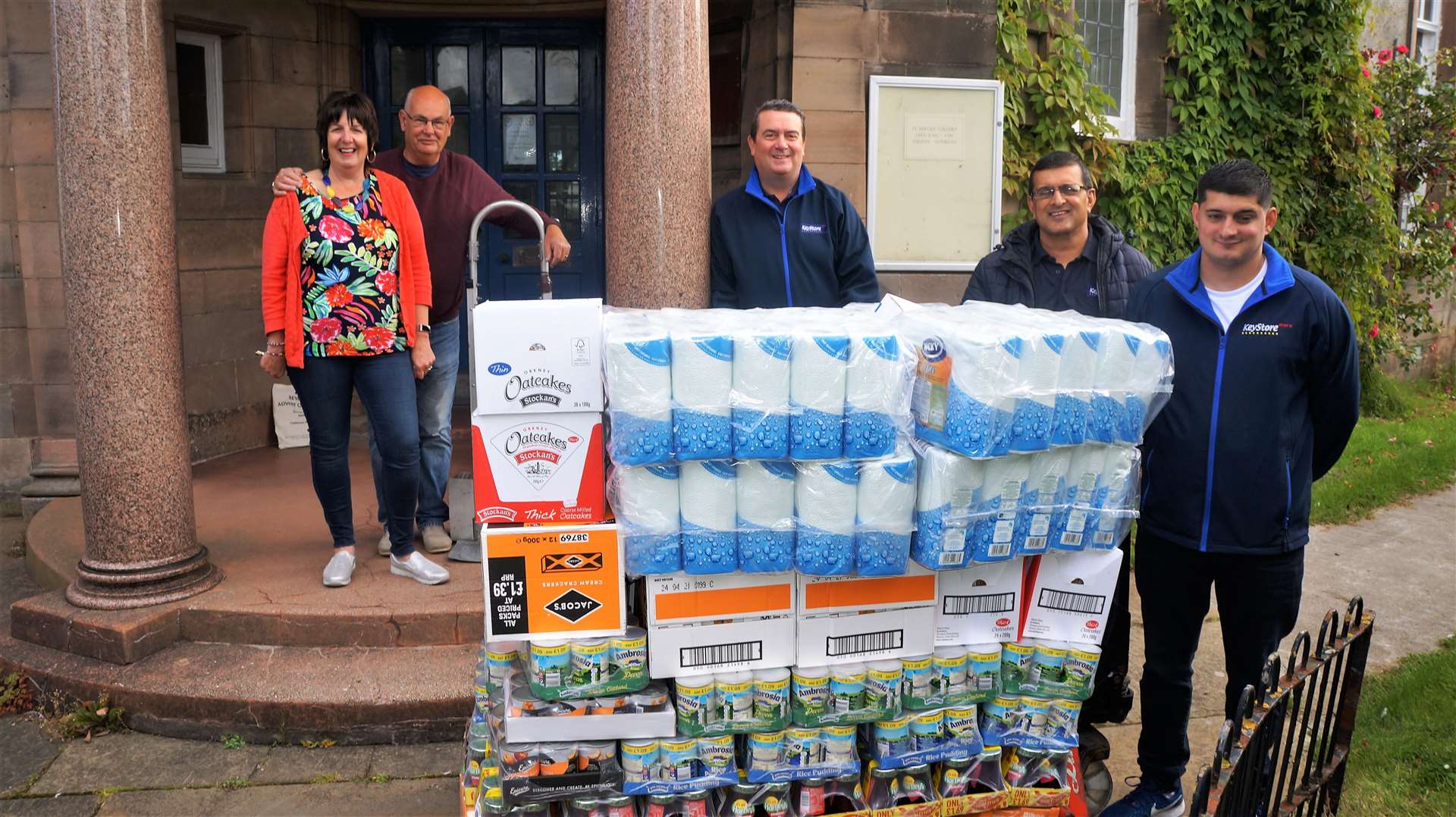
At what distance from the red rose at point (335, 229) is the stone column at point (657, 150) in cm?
100

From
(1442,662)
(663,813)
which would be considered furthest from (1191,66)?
(663,813)

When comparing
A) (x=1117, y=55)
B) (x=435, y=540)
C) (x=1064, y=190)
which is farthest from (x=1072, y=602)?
(x=1117, y=55)

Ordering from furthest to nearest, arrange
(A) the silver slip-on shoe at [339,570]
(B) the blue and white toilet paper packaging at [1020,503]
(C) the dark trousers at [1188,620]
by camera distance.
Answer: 1. (A) the silver slip-on shoe at [339,570]
2. (C) the dark trousers at [1188,620]
3. (B) the blue and white toilet paper packaging at [1020,503]

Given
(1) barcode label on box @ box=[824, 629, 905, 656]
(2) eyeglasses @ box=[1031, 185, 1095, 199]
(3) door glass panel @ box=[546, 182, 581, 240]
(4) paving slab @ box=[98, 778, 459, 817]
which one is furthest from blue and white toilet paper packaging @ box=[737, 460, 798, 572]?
(3) door glass panel @ box=[546, 182, 581, 240]

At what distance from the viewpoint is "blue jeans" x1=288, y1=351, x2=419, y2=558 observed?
4.45 m

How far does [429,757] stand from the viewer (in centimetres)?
420

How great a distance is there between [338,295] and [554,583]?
1.95 metres

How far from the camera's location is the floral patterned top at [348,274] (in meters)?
4.30

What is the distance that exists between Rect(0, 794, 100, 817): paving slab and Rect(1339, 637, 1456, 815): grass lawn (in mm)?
4025

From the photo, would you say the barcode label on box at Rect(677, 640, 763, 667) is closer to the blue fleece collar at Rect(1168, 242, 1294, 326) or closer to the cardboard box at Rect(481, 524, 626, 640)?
the cardboard box at Rect(481, 524, 626, 640)

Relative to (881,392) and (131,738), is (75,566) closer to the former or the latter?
(131,738)

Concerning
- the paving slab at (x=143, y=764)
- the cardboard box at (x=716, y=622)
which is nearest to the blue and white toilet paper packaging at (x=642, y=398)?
the cardboard box at (x=716, y=622)

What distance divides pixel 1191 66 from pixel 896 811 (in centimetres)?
716

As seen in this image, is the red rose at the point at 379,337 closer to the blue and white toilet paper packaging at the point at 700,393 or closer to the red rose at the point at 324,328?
the red rose at the point at 324,328
